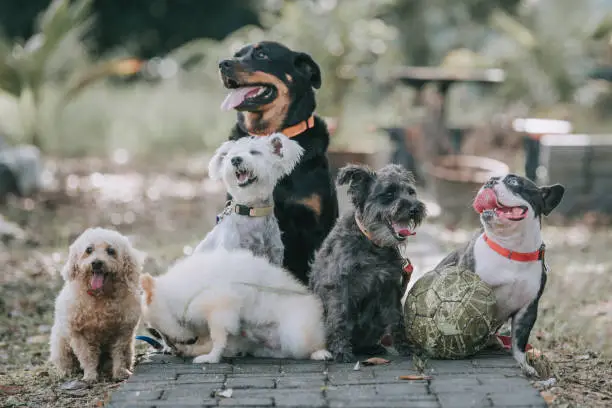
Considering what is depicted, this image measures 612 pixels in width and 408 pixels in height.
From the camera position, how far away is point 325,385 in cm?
466

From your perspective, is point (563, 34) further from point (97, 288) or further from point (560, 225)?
point (97, 288)

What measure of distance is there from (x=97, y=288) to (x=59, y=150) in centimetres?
1342

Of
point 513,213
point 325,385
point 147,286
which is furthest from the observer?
point 147,286

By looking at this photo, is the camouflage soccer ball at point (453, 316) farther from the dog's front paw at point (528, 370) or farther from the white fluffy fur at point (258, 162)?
the white fluffy fur at point (258, 162)

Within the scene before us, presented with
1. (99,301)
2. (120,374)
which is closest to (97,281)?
(99,301)

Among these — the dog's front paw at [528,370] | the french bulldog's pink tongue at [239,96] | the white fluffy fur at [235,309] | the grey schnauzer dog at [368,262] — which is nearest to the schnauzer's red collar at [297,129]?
the french bulldog's pink tongue at [239,96]

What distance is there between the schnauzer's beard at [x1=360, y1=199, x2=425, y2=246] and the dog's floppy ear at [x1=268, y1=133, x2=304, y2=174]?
719 millimetres

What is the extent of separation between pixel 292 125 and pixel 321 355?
1.65 metres

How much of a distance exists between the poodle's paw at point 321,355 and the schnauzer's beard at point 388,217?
2.31 feet

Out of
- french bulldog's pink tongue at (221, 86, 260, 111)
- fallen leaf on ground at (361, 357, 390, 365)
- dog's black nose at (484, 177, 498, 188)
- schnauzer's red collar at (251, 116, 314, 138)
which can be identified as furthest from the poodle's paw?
french bulldog's pink tongue at (221, 86, 260, 111)

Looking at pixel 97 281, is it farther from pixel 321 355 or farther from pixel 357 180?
pixel 357 180

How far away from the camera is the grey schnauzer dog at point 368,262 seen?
5105mm

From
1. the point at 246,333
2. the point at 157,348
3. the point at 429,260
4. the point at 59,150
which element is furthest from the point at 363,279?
the point at 59,150

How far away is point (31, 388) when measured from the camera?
18.0 feet
